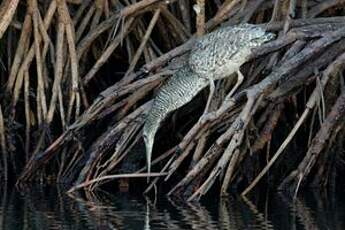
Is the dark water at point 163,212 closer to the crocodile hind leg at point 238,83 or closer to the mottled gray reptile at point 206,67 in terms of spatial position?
the mottled gray reptile at point 206,67

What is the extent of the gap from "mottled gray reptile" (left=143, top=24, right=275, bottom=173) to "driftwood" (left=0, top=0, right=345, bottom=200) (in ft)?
0.58

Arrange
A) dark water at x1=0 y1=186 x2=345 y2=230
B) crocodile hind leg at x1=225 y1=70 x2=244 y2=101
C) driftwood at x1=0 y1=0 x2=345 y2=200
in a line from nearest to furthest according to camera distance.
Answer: dark water at x1=0 y1=186 x2=345 y2=230 → driftwood at x1=0 y1=0 x2=345 y2=200 → crocodile hind leg at x1=225 y1=70 x2=244 y2=101

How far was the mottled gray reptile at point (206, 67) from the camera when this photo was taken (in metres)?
8.66

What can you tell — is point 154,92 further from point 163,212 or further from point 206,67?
point 163,212

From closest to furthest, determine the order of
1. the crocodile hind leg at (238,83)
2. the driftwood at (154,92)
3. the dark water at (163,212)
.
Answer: the dark water at (163,212) → the driftwood at (154,92) → the crocodile hind leg at (238,83)

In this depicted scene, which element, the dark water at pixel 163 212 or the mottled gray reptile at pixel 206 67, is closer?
the dark water at pixel 163 212

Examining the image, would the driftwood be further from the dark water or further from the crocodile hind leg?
the dark water

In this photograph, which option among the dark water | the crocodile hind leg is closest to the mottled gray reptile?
the crocodile hind leg

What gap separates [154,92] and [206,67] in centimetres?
87

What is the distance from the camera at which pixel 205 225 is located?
741 cm

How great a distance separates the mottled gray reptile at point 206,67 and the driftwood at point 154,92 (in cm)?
18

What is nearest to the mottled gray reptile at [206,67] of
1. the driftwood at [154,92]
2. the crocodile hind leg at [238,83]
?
the crocodile hind leg at [238,83]

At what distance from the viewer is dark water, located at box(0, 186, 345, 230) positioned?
7.45m

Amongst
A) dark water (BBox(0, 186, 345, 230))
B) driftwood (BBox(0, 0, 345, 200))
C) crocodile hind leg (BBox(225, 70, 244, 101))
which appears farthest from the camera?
crocodile hind leg (BBox(225, 70, 244, 101))
